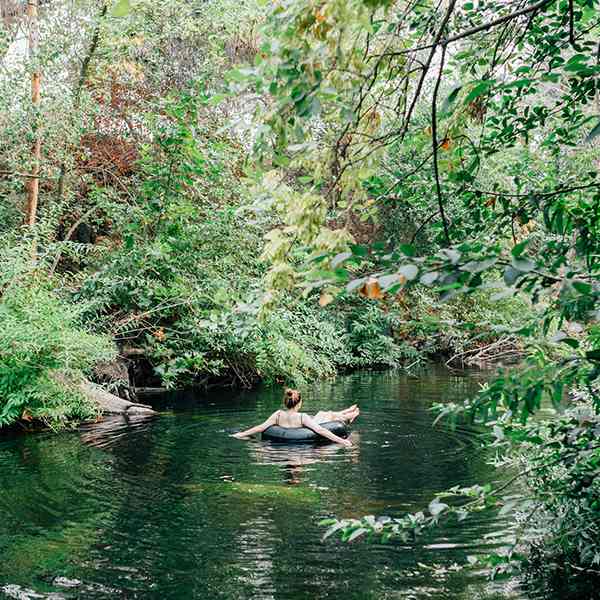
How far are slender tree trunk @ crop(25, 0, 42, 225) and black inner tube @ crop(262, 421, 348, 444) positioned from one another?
6535 millimetres

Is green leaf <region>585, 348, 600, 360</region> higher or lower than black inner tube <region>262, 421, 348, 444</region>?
higher

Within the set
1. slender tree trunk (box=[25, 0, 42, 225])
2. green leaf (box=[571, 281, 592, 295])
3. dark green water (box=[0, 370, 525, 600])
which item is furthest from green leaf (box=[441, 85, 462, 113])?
slender tree trunk (box=[25, 0, 42, 225])

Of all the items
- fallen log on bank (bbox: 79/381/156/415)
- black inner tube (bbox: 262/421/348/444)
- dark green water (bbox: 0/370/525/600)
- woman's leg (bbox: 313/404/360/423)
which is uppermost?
fallen log on bank (bbox: 79/381/156/415)

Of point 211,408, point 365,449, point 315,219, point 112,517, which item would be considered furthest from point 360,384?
point 315,219

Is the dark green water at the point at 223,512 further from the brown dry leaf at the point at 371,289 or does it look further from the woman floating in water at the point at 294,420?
the brown dry leaf at the point at 371,289

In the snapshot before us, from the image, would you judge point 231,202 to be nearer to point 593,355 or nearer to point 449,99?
point 449,99

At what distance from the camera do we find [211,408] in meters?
15.1

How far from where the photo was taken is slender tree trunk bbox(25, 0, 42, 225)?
13945mm

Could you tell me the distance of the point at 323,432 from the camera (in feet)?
36.6

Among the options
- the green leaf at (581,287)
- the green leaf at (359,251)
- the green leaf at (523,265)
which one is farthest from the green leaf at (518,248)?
the green leaf at (359,251)

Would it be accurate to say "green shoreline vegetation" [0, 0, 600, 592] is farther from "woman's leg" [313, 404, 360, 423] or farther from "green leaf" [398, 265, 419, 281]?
"woman's leg" [313, 404, 360, 423]

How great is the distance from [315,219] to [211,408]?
12335 millimetres

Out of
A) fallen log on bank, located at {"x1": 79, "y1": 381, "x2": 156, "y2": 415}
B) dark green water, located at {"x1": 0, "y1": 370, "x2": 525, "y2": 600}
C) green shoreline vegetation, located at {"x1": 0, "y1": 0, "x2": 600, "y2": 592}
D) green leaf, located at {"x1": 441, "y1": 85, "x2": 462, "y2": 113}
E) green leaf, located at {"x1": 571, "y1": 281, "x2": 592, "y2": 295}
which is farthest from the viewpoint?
fallen log on bank, located at {"x1": 79, "y1": 381, "x2": 156, "y2": 415}

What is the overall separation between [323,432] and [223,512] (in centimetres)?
387
